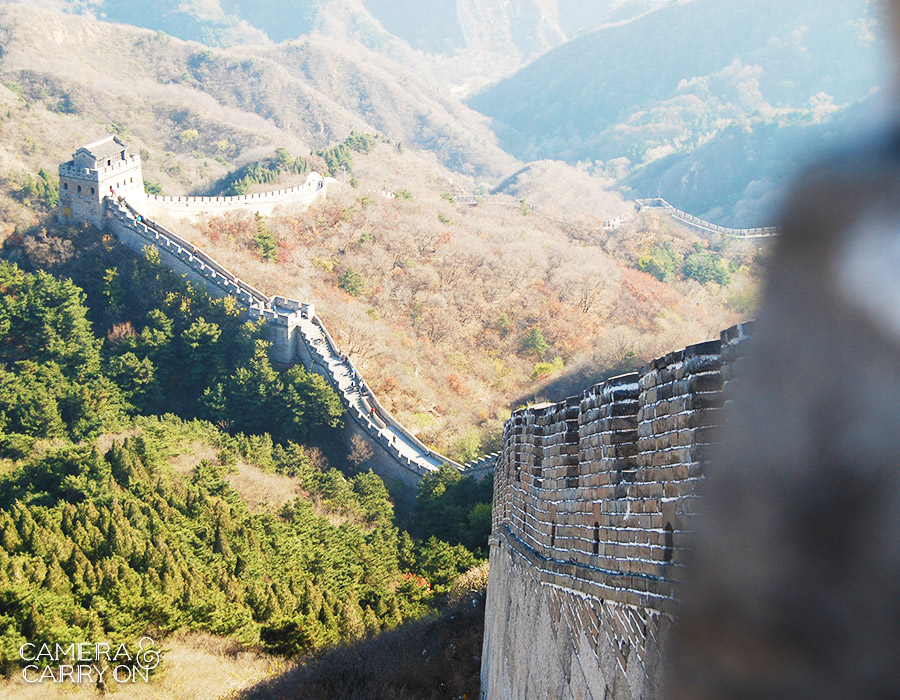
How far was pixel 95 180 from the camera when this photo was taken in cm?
2573

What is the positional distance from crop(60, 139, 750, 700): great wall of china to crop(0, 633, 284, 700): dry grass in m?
3.83

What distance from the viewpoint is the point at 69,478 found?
587 inches

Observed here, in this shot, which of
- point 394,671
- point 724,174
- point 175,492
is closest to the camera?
point 394,671

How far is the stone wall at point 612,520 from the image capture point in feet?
→ 9.41

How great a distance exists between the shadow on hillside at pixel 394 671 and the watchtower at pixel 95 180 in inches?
790

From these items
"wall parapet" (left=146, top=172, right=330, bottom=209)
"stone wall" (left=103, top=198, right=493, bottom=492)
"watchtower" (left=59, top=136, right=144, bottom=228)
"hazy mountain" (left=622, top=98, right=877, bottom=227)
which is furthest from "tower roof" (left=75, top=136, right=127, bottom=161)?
"hazy mountain" (left=622, top=98, right=877, bottom=227)

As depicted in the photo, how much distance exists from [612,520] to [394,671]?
6.65 metres

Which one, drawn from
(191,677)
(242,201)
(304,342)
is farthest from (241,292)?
(191,677)

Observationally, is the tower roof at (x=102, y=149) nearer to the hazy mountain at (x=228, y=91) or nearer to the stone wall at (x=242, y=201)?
the stone wall at (x=242, y=201)

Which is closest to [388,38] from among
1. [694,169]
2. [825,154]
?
[694,169]

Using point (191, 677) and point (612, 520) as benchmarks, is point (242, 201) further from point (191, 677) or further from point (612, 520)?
point (612, 520)

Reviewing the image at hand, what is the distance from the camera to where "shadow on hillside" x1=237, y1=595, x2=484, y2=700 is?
30.0 ft

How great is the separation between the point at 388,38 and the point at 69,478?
113 meters

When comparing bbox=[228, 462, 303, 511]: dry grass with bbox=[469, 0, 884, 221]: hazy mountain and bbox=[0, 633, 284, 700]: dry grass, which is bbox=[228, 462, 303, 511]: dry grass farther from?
bbox=[469, 0, 884, 221]: hazy mountain
